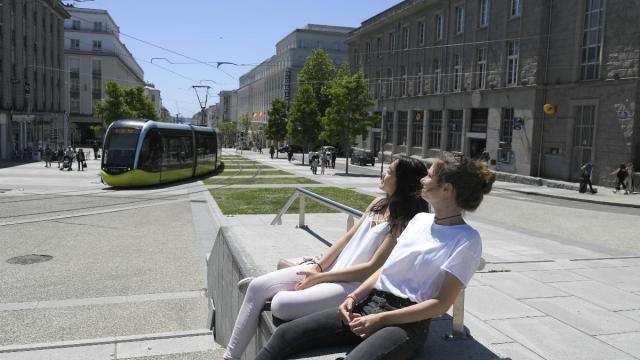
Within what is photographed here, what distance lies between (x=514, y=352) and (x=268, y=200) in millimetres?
15648

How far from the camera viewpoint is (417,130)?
Result: 51000 mm

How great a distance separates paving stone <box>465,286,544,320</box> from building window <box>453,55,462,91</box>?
127ft

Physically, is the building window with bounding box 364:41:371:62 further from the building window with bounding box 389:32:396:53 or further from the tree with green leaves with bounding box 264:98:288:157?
the tree with green leaves with bounding box 264:98:288:157

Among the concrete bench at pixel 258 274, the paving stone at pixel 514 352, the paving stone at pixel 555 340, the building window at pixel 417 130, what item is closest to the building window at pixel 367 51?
the building window at pixel 417 130

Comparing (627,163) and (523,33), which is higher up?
(523,33)

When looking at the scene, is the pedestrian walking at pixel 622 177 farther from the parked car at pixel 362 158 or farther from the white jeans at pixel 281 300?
the white jeans at pixel 281 300

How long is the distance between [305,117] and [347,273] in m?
54.6

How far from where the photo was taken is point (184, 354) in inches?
233

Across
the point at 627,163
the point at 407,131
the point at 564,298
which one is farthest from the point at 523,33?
the point at 564,298

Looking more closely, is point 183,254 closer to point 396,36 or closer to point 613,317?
point 613,317

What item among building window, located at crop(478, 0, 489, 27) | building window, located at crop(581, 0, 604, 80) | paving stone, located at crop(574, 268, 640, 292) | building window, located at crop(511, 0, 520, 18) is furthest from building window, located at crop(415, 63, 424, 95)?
paving stone, located at crop(574, 268, 640, 292)

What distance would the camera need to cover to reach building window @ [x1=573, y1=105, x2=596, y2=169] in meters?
30.1

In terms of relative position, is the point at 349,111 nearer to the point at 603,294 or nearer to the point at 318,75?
the point at 318,75

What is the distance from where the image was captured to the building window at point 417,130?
163ft
